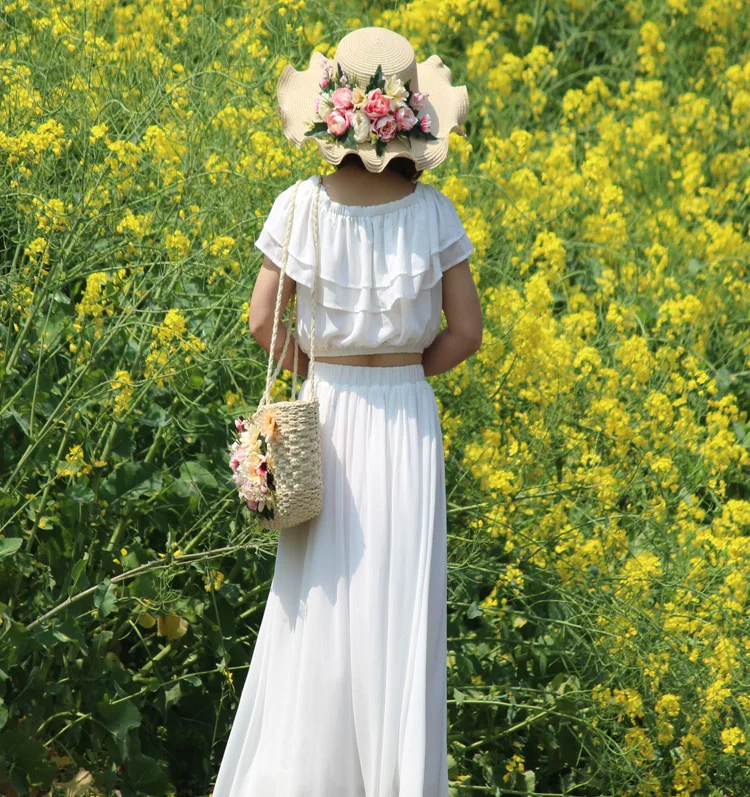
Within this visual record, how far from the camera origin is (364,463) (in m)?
2.45

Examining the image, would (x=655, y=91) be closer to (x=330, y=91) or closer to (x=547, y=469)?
(x=547, y=469)

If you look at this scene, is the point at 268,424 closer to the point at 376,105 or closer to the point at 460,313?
the point at 460,313

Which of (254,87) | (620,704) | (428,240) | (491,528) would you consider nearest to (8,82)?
(254,87)

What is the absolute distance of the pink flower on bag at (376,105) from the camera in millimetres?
2322

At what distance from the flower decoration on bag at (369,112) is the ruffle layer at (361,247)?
12 cm

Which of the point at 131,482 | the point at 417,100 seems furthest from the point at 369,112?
the point at 131,482

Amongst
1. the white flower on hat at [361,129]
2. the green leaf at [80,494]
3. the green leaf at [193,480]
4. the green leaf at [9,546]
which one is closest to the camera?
the white flower on hat at [361,129]

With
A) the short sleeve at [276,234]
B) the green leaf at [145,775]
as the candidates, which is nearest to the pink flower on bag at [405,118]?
the short sleeve at [276,234]

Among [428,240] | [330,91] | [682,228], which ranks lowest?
[428,240]

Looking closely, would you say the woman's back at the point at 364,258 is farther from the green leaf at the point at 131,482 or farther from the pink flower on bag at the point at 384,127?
the green leaf at the point at 131,482

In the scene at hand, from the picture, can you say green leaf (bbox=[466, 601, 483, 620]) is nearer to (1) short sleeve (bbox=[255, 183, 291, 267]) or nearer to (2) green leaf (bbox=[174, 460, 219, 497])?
(2) green leaf (bbox=[174, 460, 219, 497])

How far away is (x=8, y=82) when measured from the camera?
10.5 feet

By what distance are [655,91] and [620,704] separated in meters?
3.37

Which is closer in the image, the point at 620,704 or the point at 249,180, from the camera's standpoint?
the point at 620,704
